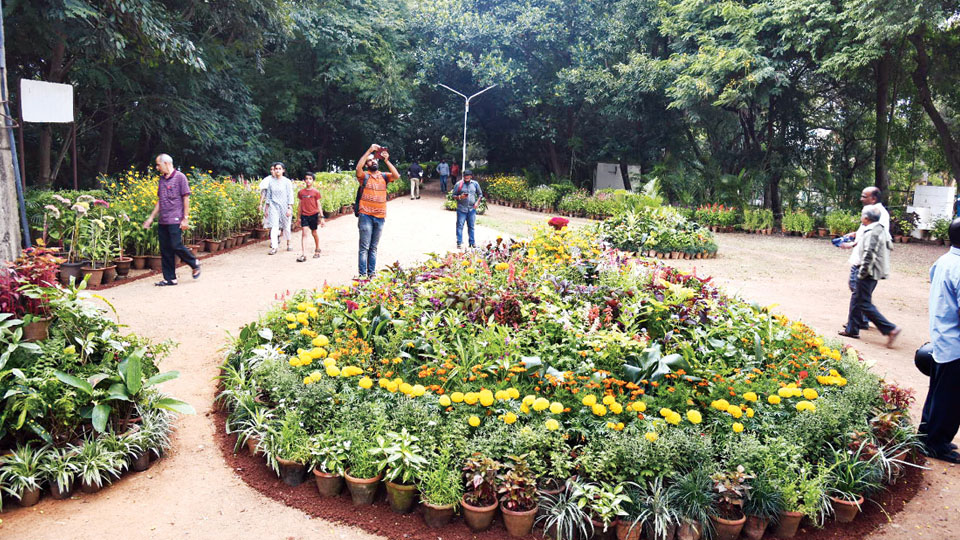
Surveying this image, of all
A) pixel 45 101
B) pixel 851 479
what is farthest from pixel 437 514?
pixel 45 101

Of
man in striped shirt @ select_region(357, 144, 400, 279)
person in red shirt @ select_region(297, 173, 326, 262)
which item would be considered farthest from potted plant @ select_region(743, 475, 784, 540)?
person in red shirt @ select_region(297, 173, 326, 262)

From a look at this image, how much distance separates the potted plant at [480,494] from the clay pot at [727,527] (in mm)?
1162

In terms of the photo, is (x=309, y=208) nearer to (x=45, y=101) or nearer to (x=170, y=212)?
(x=170, y=212)

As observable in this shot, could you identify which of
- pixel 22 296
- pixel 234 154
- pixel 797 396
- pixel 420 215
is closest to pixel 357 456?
pixel 22 296

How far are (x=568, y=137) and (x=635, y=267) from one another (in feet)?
85.6

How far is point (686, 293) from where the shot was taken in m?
5.18

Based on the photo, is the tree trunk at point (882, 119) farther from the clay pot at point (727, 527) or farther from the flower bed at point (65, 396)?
the flower bed at point (65, 396)

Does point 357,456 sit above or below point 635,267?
below

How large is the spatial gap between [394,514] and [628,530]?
1.26m

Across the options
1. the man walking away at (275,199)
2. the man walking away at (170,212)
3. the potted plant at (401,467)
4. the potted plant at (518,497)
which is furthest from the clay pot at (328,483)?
the man walking away at (275,199)

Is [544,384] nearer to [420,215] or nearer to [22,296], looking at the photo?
[22,296]

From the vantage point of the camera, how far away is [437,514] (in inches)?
130

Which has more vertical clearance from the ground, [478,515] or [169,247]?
[169,247]

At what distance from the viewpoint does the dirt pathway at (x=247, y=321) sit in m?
3.34
